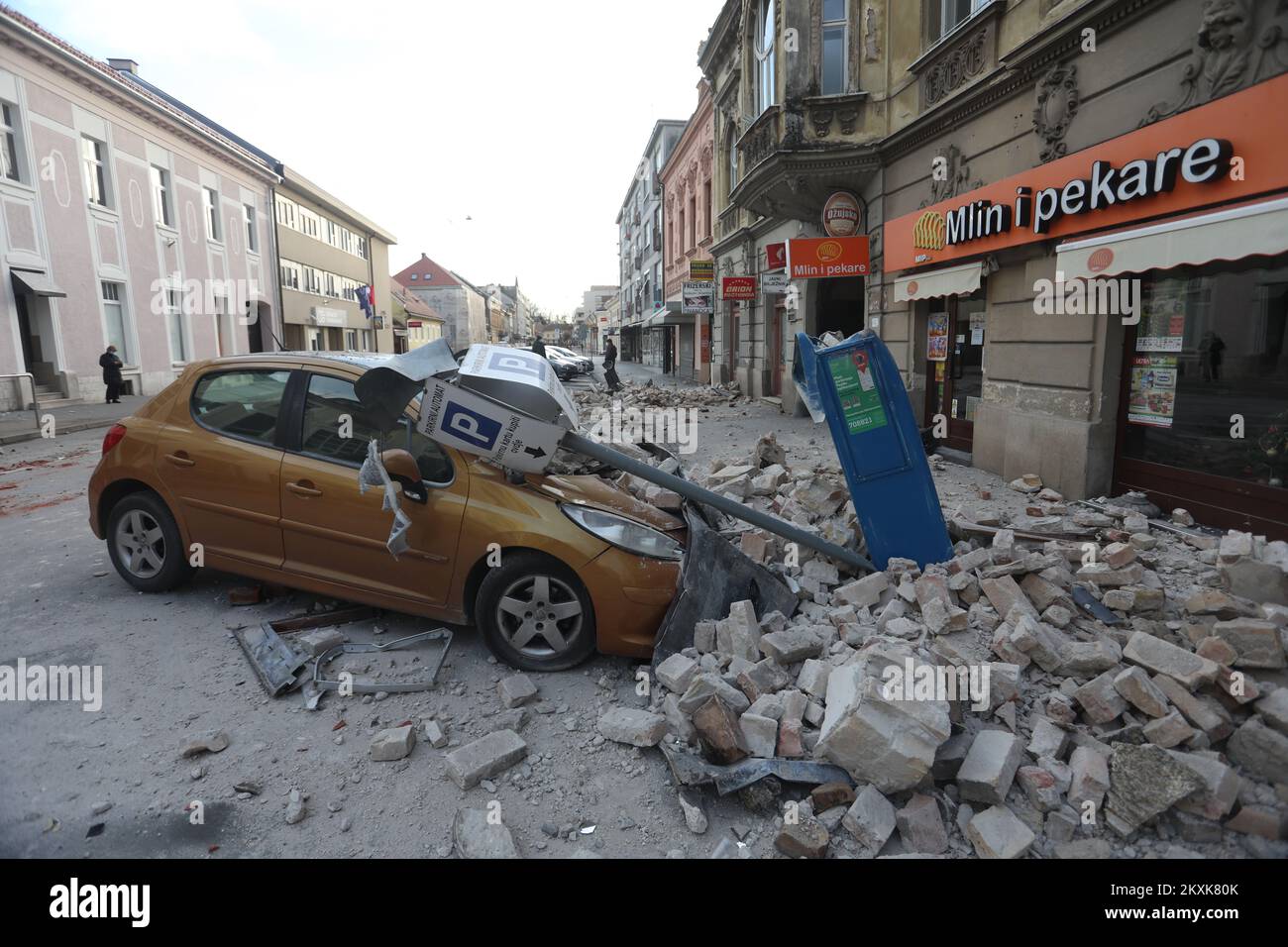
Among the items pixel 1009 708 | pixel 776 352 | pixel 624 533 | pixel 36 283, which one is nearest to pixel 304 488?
pixel 624 533

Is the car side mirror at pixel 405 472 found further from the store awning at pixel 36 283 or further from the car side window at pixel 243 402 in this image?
the store awning at pixel 36 283

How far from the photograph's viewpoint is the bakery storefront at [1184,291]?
523 centimetres

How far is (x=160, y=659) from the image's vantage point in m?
3.93

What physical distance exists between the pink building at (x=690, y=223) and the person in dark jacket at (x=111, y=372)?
1866cm

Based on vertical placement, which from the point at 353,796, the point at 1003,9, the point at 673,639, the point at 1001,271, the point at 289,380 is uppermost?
the point at 1003,9

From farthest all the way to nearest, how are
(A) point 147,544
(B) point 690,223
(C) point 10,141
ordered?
1. (B) point 690,223
2. (C) point 10,141
3. (A) point 147,544

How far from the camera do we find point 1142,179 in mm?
5992

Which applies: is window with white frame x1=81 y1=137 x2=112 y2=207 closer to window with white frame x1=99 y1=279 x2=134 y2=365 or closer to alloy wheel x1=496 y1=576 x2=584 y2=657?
window with white frame x1=99 y1=279 x2=134 y2=365

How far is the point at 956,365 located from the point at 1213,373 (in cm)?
413

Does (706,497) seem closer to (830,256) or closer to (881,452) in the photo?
(881,452)

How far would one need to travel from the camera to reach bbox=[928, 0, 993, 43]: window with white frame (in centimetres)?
964
